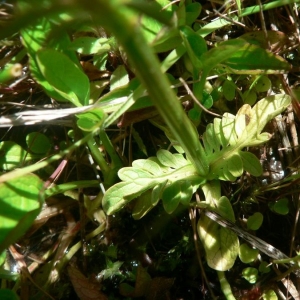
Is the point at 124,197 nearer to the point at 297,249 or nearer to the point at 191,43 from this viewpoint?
the point at 191,43

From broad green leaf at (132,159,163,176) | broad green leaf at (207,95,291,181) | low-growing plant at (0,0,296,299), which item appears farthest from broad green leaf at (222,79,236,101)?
broad green leaf at (132,159,163,176)

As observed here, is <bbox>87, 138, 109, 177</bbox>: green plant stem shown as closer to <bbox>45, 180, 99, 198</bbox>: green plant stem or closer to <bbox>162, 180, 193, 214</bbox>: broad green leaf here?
<bbox>45, 180, 99, 198</bbox>: green plant stem

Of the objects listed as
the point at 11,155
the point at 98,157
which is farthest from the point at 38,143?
the point at 98,157

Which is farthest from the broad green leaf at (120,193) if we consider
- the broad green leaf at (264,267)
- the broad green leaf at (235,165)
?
the broad green leaf at (264,267)

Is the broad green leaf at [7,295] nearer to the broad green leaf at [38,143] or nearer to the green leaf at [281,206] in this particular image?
the broad green leaf at [38,143]

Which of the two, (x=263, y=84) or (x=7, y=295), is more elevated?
(x=263, y=84)

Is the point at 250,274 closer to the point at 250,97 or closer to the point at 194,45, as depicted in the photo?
the point at 250,97
